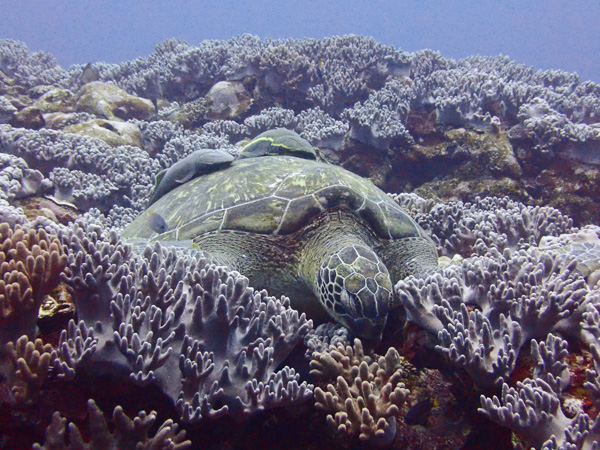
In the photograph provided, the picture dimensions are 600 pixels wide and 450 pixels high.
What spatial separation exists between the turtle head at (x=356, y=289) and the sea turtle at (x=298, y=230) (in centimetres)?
1

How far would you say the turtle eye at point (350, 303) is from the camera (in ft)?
6.98

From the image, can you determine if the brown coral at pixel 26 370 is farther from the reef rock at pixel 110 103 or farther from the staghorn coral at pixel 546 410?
the reef rock at pixel 110 103

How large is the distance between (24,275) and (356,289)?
178cm

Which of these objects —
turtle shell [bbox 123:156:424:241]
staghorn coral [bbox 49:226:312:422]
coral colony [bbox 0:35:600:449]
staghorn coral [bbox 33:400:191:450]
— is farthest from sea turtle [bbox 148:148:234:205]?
staghorn coral [bbox 33:400:191:450]

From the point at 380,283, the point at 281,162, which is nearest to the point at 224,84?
the point at 281,162

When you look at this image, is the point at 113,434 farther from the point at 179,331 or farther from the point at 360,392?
the point at 360,392

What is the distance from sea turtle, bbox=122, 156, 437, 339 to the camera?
269 centimetres

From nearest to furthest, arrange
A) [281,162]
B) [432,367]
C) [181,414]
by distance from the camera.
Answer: [181,414]
[432,367]
[281,162]

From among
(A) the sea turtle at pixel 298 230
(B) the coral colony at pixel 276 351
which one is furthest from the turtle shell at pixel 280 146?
(B) the coral colony at pixel 276 351

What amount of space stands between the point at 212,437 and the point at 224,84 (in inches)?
279

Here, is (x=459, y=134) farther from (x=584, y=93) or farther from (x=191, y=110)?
(x=191, y=110)

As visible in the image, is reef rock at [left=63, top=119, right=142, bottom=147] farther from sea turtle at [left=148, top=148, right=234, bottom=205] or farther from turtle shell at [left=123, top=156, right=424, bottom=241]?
turtle shell at [left=123, top=156, right=424, bottom=241]

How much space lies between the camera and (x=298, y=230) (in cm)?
292

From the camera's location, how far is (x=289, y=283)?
2855 millimetres
